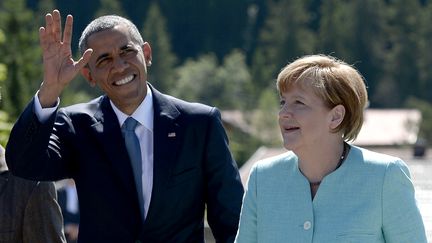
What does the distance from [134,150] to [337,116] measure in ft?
2.99

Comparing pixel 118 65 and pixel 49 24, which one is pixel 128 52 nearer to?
pixel 118 65

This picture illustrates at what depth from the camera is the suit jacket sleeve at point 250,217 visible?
373 cm

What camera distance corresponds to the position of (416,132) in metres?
93.8

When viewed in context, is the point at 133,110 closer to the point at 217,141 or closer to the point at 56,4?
the point at 217,141

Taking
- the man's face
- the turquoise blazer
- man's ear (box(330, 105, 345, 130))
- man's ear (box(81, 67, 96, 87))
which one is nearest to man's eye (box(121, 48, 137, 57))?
the man's face

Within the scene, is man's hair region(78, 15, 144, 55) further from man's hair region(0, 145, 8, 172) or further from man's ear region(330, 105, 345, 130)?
man's ear region(330, 105, 345, 130)

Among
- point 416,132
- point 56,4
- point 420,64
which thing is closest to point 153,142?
point 416,132

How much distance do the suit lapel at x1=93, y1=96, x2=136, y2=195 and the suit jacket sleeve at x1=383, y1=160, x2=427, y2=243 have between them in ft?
3.29

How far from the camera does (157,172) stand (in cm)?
428

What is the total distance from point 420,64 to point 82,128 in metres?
108

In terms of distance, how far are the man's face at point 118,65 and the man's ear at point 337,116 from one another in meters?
0.85

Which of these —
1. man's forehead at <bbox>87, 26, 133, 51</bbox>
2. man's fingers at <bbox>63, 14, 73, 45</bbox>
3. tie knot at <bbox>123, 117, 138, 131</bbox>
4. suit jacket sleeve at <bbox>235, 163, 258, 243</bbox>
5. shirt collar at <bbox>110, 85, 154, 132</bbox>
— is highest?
man's fingers at <bbox>63, 14, 73, 45</bbox>

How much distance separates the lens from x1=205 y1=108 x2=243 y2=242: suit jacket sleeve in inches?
170

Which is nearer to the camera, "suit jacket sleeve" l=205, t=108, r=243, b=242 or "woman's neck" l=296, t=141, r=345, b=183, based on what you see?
"woman's neck" l=296, t=141, r=345, b=183
